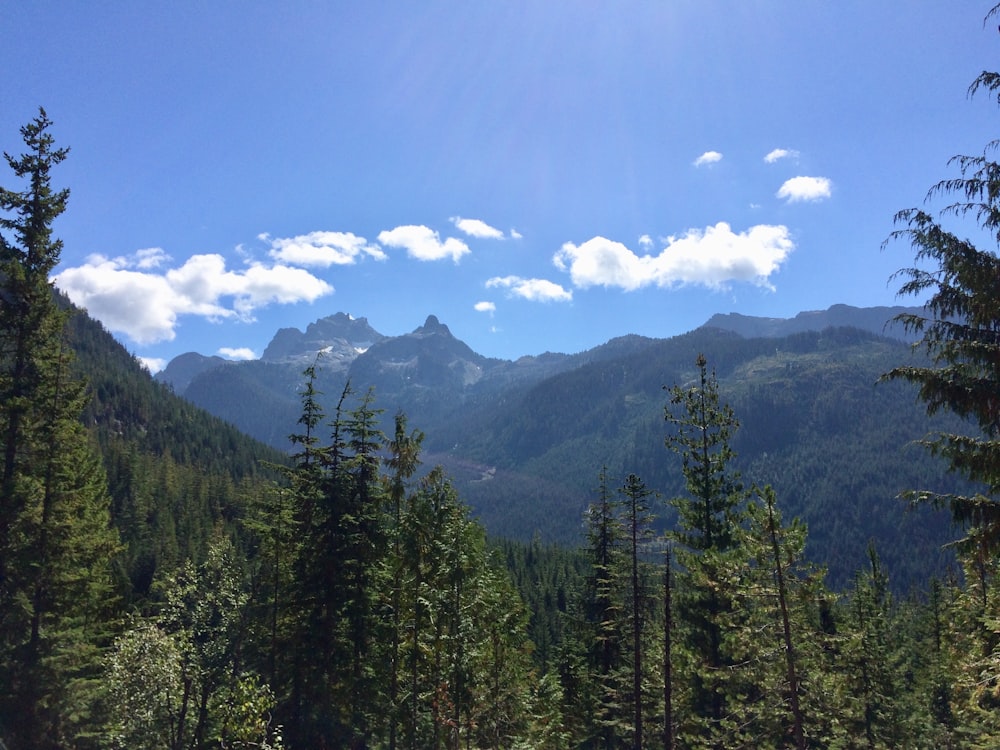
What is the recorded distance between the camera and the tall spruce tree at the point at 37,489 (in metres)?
20.2

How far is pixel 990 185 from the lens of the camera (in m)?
12.7

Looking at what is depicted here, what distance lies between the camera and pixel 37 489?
66.7 feet

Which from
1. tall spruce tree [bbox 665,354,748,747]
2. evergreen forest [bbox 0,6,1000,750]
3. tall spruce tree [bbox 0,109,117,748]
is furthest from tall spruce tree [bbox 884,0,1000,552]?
tall spruce tree [bbox 0,109,117,748]

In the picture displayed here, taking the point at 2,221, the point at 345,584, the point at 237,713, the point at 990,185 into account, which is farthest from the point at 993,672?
the point at 2,221

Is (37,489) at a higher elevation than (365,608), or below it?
higher

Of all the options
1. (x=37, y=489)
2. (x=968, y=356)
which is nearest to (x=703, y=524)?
(x=968, y=356)

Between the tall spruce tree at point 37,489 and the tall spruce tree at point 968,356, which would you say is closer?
the tall spruce tree at point 968,356

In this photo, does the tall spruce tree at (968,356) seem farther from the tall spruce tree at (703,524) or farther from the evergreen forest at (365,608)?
the tall spruce tree at (703,524)

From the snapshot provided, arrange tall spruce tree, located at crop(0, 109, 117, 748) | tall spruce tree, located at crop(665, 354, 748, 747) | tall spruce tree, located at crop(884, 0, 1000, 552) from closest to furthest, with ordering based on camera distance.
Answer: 1. tall spruce tree, located at crop(884, 0, 1000, 552)
2. tall spruce tree, located at crop(0, 109, 117, 748)
3. tall spruce tree, located at crop(665, 354, 748, 747)

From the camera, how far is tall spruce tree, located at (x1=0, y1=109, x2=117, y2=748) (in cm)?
2016

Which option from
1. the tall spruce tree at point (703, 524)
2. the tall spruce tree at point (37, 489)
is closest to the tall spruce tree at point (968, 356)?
the tall spruce tree at point (703, 524)

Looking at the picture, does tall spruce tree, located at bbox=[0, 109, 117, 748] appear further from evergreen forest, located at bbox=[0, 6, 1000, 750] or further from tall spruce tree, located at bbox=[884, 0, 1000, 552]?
tall spruce tree, located at bbox=[884, 0, 1000, 552]

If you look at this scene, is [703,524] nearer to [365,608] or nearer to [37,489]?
[365,608]

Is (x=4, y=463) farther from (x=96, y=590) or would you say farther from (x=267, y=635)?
(x=267, y=635)
